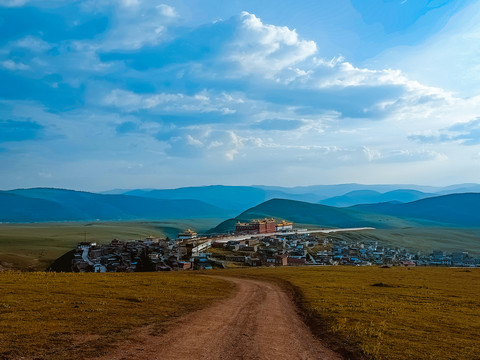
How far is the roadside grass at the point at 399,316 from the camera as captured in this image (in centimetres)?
1950

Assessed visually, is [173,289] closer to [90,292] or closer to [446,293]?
[90,292]

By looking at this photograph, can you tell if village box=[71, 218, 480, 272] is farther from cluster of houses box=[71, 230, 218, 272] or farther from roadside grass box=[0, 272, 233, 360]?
roadside grass box=[0, 272, 233, 360]

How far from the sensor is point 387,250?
16262 centimetres

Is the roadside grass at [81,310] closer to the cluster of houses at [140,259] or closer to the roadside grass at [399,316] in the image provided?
the roadside grass at [399,316]

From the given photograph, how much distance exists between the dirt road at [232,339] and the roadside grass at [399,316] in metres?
2.41

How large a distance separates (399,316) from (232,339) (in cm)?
1441

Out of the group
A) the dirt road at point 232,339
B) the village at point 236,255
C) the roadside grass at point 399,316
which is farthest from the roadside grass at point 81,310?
the village at point 236,255

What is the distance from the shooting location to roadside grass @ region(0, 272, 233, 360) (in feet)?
59.0

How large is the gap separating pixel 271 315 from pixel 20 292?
22.3m

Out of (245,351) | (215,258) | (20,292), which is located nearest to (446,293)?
(245,351)

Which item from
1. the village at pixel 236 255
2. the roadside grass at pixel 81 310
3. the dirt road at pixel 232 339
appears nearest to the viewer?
the dirt road at pixel 232 339

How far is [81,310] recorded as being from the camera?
2569cm

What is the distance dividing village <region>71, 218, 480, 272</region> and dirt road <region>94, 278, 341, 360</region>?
5401 centimetres

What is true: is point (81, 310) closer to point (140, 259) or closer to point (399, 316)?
point (399, 316)
